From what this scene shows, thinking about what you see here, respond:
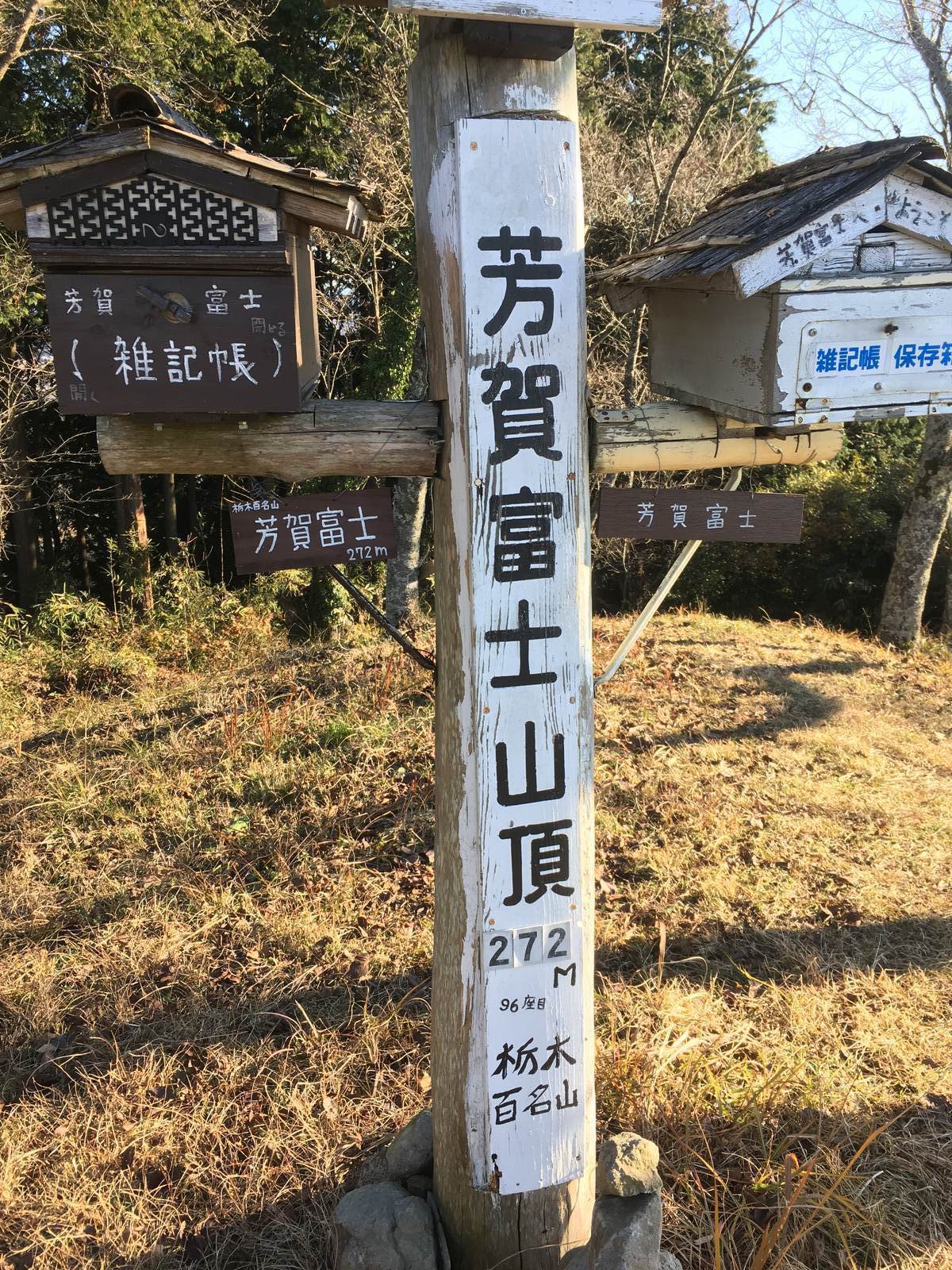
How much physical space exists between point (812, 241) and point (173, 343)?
159cm

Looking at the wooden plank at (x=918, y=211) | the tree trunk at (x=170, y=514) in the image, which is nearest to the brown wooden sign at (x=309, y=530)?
the wooden plank at (x=918, y=211)

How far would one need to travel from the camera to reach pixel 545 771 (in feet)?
6.88

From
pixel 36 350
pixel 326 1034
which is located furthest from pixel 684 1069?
pixel 36 350

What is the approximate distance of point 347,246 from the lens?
878cm

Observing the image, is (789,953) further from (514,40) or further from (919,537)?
(919,537)

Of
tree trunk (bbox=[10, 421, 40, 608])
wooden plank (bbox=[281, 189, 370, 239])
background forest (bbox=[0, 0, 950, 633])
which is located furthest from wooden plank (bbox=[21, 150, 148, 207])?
tree trunk (bbox=[10, 421, 40, 608])

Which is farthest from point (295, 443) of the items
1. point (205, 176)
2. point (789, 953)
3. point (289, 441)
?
point (789, 953)

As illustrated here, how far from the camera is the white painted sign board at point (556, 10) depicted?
1705mm

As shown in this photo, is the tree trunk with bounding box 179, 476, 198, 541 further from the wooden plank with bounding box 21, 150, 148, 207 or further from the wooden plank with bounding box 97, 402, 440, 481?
the wooden plank with bounding box 21, 150, 148, 207

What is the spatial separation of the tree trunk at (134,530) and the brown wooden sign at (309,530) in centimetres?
814

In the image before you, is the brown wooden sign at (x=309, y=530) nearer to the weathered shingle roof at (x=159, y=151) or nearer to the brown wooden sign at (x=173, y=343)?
the brown wooden sign at (x=173, y=343)

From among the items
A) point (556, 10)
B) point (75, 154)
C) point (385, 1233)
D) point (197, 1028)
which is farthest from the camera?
point (197, 1028)

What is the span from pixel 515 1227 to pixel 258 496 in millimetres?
2031

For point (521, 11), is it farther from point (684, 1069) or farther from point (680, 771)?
point (680, 771)
